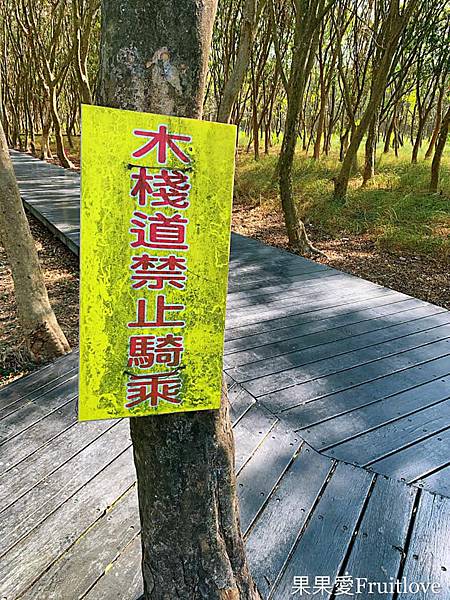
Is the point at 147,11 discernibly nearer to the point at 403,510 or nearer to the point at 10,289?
the point at 403,510

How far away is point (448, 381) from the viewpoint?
259cm

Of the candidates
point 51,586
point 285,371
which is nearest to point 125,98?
point 51,586

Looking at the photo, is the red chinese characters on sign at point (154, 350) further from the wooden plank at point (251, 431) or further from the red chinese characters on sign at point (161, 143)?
the wooden plank at point (251, 431)

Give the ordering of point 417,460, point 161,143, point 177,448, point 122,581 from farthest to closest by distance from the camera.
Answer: point 417,460, point 122,581, point 177,448, point 161,143

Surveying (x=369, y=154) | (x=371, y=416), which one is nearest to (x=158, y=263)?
(x=371, y=416)

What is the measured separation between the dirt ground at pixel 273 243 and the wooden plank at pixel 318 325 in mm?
1312

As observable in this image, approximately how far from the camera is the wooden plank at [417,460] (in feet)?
6.15

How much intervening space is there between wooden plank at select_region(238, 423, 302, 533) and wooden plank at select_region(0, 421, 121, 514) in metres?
0.63

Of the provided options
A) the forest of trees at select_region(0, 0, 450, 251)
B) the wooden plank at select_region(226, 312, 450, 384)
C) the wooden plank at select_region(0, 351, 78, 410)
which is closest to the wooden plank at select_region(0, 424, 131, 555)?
the wooden plank at select_region(0, 351, 78, 410)

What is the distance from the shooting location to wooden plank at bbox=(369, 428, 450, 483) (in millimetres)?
1873

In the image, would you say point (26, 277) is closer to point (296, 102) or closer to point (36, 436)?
point (36, 436)

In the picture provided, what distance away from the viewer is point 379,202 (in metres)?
8.07

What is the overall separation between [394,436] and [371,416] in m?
0.16

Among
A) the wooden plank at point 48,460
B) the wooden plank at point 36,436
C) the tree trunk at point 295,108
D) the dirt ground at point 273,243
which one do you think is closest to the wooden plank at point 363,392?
the wooden plank at point 48,460
